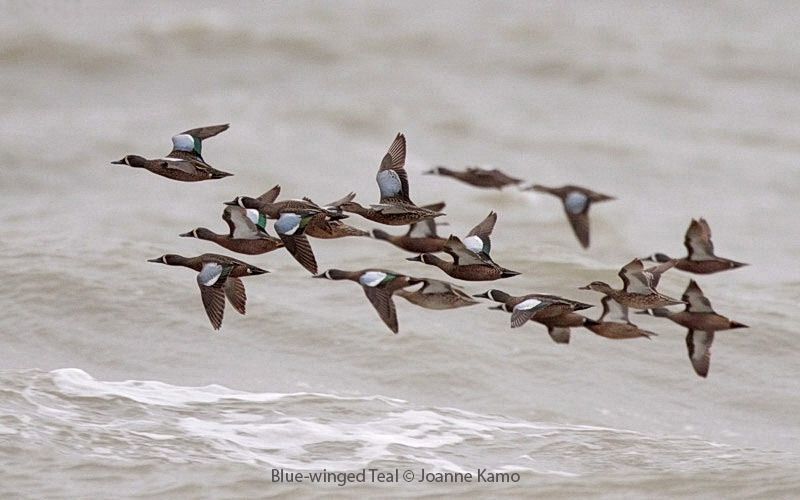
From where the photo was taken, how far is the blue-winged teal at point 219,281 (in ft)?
33.9

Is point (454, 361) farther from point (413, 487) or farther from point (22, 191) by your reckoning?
point (22, 191)

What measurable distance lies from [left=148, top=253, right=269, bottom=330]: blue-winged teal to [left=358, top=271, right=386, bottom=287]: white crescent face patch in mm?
781

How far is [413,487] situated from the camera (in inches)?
401

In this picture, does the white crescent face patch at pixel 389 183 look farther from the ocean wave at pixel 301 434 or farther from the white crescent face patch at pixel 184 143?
the ocean wave at pixel 301 434

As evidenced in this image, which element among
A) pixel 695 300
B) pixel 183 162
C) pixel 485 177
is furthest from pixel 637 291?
pixel 485 177

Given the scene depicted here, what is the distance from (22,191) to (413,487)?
Result: 1066 centimetres

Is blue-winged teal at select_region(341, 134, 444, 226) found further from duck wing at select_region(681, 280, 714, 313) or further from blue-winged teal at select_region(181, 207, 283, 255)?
duck wing at select_region(681, 280, 714, 313)

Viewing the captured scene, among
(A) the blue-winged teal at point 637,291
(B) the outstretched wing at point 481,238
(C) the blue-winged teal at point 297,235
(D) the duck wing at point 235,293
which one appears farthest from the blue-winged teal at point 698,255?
(D) the duck wing at point 235,293

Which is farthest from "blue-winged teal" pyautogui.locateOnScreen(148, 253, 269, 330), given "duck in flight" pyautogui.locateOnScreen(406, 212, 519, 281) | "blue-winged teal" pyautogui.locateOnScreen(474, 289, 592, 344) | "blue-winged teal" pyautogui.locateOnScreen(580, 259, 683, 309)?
"blue-winged teal" pyautogui.locateOnScreen(580, 259, 683, 309)

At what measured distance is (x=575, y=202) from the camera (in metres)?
14.3

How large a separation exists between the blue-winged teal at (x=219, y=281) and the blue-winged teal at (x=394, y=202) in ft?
2.79

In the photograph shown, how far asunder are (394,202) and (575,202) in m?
4.29

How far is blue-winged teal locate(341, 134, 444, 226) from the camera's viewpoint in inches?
401

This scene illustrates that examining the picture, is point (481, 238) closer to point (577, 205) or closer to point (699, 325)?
point (699, 325)
